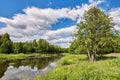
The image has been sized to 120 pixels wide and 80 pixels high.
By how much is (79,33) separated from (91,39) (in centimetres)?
310

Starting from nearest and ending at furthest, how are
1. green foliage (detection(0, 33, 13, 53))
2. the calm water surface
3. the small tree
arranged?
1. the calm water surface
2. the small tree
3. green foliage (detection(0, 33, 13, 53))

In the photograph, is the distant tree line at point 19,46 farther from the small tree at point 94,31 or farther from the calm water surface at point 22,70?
the small tree at point 94,31

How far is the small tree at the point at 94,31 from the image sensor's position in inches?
1560

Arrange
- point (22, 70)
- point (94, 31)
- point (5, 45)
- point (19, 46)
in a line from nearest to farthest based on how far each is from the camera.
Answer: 1. point (22, 70)
2. point (94, 31)
3. point (5, 45)
4. point (19, 46)

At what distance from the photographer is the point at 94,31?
41125 millimetres

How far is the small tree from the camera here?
39.6m

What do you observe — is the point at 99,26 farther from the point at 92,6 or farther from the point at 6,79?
the point at 6,79

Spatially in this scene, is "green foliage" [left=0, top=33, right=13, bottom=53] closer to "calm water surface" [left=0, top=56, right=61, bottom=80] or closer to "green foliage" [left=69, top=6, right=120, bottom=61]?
"calm water surface" [left=0, top=56, right=61, bottom=80]

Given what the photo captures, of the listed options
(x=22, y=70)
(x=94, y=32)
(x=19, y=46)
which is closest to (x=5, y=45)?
(x=19, y=46)

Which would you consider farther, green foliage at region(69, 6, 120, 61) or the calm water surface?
green foliage at region(69, 6, 120, 61)

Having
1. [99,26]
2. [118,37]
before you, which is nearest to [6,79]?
[99,26]

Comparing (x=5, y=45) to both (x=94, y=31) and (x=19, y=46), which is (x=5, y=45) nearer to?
(x=19, y=46)

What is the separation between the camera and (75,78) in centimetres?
1457

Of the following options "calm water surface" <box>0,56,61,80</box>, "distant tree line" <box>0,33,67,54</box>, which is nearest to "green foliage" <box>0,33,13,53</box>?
"distant tree line" <box>0,33,67,54</box>
